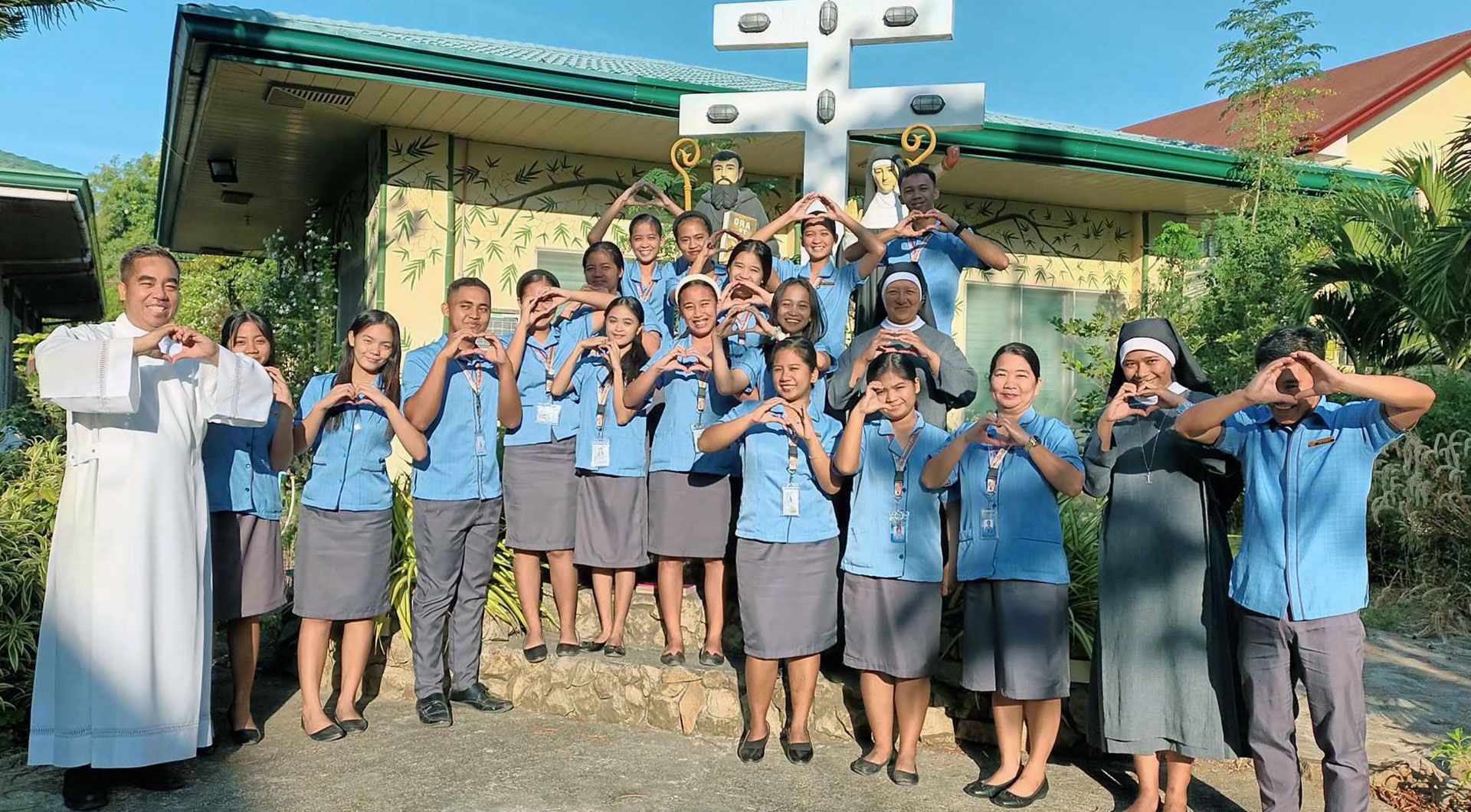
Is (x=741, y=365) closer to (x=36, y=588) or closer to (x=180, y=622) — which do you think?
(x=180, y=622)

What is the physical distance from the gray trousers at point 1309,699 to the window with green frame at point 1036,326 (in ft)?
25.5

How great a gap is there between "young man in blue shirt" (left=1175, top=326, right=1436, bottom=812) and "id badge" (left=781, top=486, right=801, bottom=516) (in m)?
1.56

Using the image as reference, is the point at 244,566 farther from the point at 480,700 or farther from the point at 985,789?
the point at 985,789

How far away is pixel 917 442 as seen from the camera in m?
4.46

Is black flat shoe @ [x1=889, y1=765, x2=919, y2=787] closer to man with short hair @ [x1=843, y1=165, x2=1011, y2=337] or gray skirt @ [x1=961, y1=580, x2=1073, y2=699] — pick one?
gray skirt @ [x1=961, y1=580, x2=1073, y2=699]

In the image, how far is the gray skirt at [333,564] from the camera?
4789 mm

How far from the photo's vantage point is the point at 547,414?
5305 millimetres

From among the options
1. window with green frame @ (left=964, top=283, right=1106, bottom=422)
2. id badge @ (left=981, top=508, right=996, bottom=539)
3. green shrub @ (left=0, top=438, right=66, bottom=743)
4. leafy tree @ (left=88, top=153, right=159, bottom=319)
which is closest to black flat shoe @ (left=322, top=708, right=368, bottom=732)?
green shrub @ (left=0, top=438, right=66, bottom=743)

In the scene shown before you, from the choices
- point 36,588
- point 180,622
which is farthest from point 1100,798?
point 36,588

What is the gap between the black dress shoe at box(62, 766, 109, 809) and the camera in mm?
4078

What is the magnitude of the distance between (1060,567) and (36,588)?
4630mm

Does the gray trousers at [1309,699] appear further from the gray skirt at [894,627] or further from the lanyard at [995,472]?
the gray skirt at [894,627]

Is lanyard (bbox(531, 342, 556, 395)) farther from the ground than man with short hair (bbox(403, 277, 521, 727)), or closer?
farther from the ground

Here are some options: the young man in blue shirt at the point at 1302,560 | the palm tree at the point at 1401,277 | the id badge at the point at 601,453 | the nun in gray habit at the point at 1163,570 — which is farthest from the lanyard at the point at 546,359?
the palm tree at the point at 1401,277
